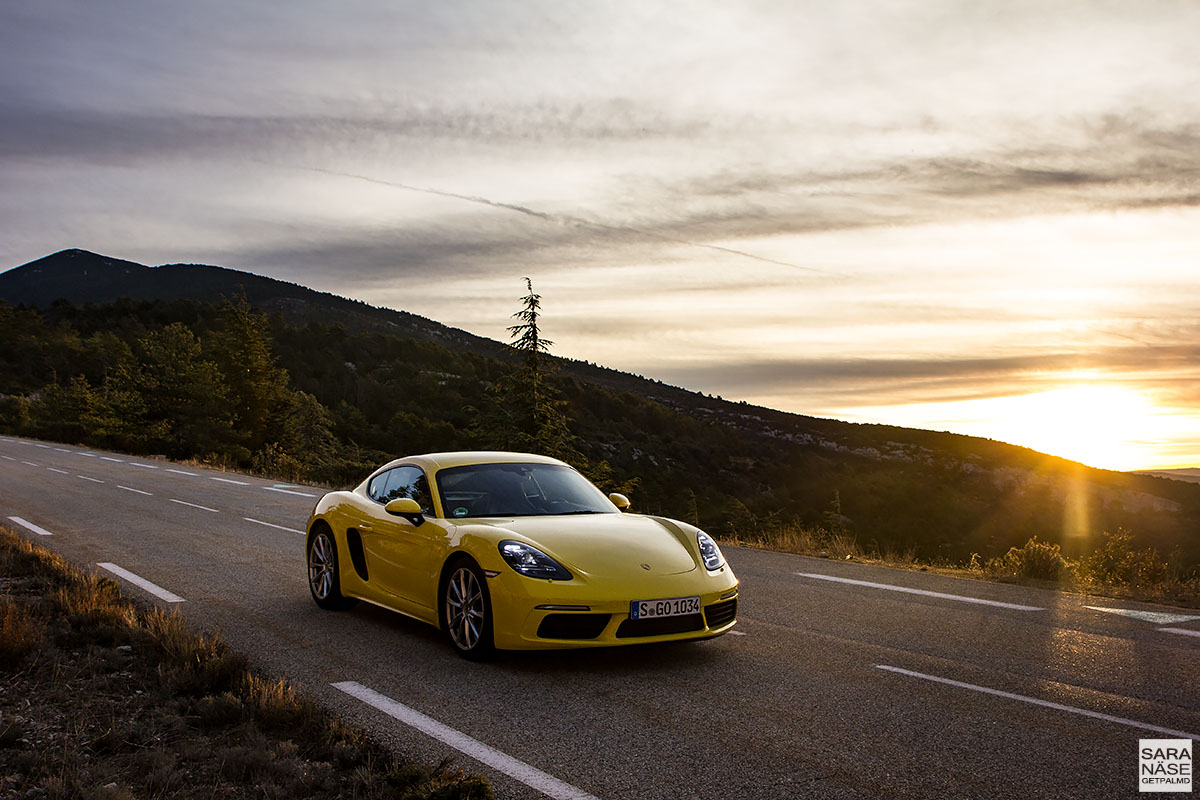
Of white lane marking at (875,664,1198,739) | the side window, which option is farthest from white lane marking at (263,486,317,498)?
white lane marking at (875,664,1198,739)

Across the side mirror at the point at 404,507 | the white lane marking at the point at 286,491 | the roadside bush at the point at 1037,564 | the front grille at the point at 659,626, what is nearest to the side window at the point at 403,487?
the side mirror at the point at 404,507

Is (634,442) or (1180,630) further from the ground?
(634,442)

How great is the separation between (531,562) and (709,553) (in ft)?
4.82

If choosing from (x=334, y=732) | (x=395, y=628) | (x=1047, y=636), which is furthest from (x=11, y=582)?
(x=1047, y=636)

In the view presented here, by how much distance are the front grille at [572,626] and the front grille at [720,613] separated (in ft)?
2.60

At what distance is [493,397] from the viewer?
2803cm

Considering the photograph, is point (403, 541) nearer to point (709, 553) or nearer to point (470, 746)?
point (709, 553)

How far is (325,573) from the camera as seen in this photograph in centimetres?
812

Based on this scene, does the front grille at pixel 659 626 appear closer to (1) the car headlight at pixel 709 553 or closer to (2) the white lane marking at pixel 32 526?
(1) the car headlight at pixel 709 553

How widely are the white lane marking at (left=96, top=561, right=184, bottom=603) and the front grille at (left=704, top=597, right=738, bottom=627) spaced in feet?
16.1

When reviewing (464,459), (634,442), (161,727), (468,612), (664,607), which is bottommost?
(161,727)

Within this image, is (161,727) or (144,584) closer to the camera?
(161,727)

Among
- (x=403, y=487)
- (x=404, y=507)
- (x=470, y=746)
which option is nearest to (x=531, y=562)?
(x=404, y=507)

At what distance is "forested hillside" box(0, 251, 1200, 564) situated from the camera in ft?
141
